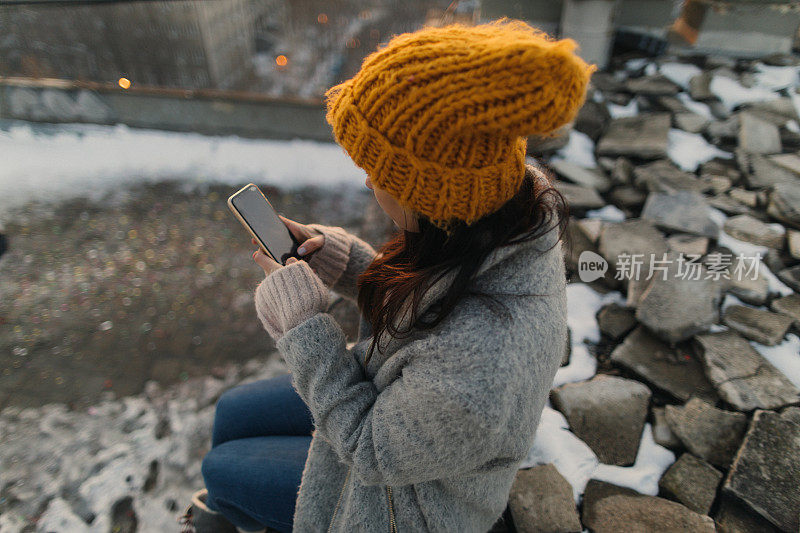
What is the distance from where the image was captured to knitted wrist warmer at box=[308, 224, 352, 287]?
152 centimetres

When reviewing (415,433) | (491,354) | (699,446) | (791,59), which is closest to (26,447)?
(415,433)

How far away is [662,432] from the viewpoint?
187 centimetres

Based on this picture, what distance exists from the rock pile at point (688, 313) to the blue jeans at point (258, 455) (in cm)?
84

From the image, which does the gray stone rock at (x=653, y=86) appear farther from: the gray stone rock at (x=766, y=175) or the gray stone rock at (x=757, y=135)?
the gray stone rock at (x=766, y=175)

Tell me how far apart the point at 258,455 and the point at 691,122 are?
13.7 feet

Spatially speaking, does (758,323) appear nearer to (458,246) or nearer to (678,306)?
(678,306)

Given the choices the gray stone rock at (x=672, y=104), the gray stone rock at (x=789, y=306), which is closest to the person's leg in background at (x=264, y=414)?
the gray stone rock at (x=789, y=306)

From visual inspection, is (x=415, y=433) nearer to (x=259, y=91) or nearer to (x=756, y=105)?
(x=259, y=91)

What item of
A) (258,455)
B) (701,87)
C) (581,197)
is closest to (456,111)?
(258,455)

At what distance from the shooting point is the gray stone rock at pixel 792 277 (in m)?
2.44

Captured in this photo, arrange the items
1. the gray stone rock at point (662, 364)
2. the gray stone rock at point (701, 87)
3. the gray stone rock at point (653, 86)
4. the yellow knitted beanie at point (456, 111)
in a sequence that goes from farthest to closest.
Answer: the gray stone rock at point (653, 86)
the gray stone rock at point (701, 87)
the gray stone rock at point (662, 364)
the yellow knitted beanie at point (456, 111)

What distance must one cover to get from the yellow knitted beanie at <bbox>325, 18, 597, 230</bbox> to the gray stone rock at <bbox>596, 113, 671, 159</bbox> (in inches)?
119

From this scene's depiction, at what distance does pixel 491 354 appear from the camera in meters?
0.88

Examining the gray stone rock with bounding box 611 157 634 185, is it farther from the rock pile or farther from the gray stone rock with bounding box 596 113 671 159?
the gray stone rock with bounding box 596 113 671 159
